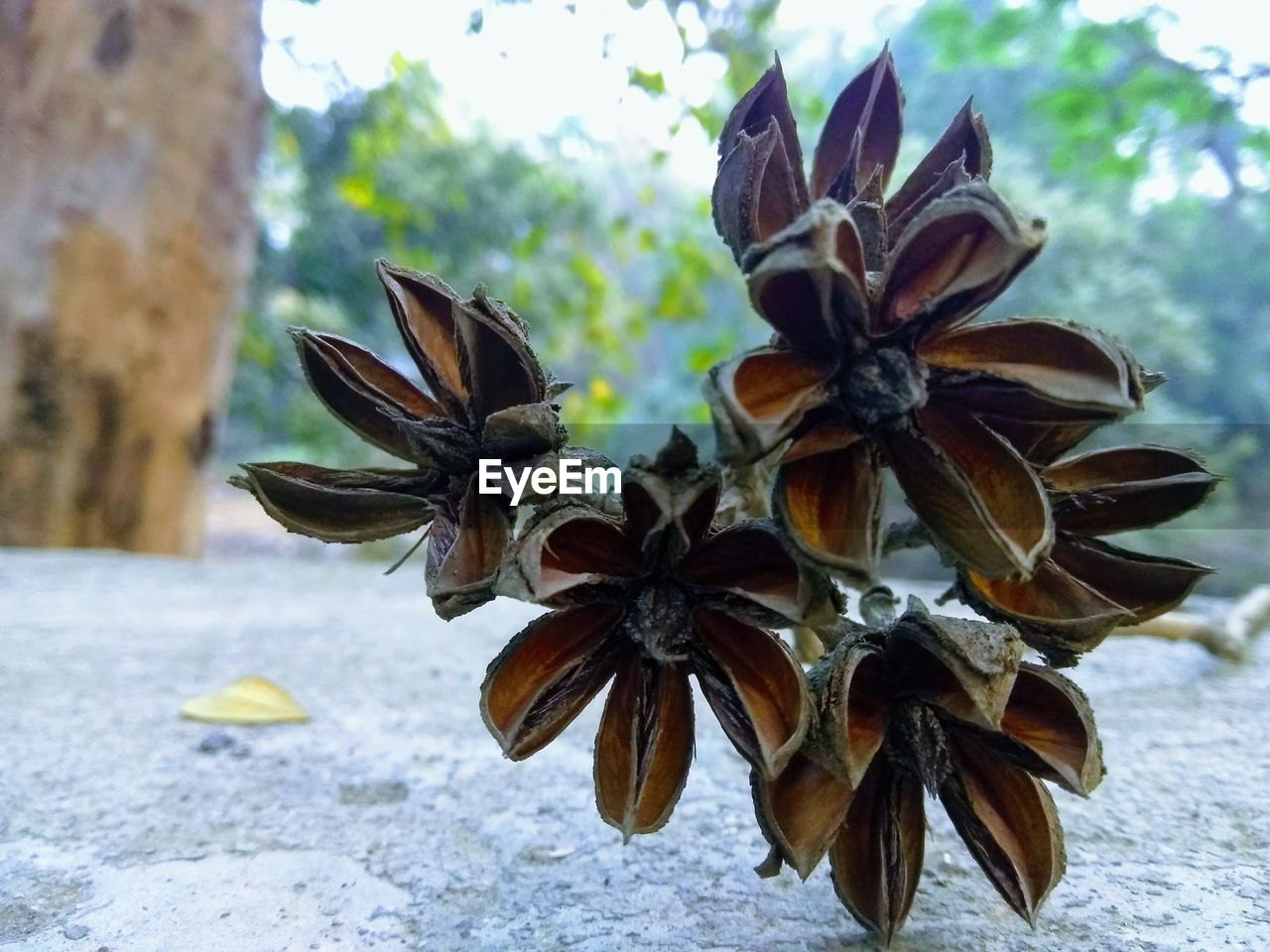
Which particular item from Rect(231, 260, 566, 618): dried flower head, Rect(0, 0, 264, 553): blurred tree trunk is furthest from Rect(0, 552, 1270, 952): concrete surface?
Rect(0, 0, 264, 553): blurred tree trunk

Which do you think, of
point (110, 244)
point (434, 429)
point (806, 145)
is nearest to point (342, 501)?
point (434, 429)

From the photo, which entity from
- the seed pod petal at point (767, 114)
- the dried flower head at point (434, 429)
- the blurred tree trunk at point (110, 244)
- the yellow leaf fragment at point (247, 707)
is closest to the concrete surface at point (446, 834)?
the yellow leaf fragment at point (247, 707)

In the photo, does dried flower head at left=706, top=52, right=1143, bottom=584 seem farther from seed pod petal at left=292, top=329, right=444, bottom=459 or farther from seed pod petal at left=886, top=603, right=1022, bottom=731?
seed pod petal at left=292, top=329, right=444, bottom=459

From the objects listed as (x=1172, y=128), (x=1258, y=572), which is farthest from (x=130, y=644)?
(x=1172, y=128)

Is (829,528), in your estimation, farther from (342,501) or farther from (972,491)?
(342,501)

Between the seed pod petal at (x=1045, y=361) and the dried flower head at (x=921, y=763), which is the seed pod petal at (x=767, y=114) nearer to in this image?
the seed pod petal at (x=1045, y=361)

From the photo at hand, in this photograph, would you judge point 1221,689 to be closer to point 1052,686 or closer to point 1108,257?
point 1052,686
